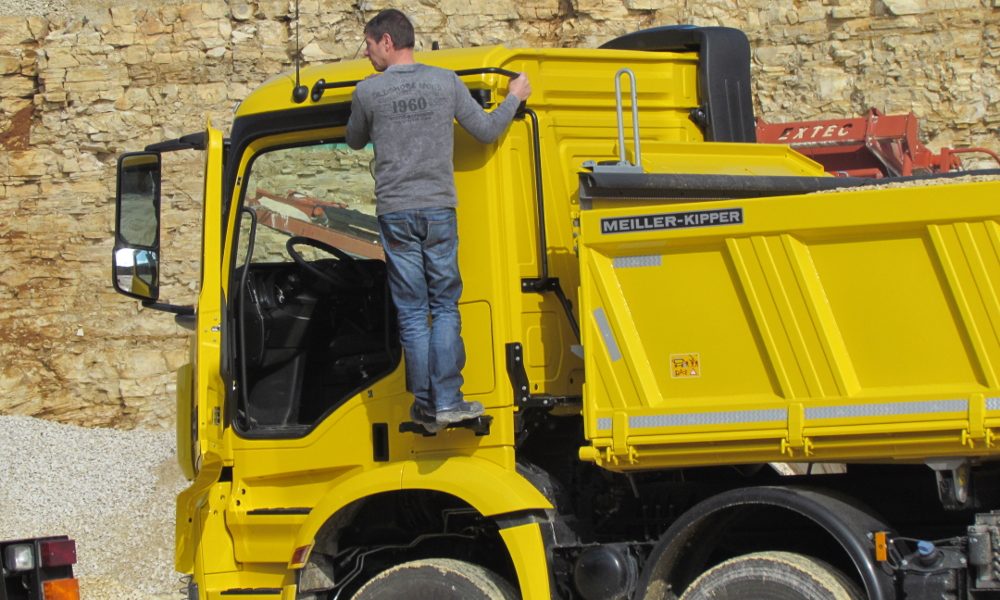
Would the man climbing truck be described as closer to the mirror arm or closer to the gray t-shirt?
the mirror arm

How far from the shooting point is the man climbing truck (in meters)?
5.10

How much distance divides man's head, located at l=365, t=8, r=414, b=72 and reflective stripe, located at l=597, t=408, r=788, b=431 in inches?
70.0

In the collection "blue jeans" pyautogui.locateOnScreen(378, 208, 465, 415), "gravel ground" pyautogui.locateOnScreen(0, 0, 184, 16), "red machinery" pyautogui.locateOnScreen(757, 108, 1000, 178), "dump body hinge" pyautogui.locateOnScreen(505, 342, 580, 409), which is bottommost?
"dump body hinge" pyautogui.locateOnScreen(505, 342, 580, 409)

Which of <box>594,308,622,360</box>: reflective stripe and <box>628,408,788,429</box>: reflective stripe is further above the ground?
<box>594,308,622,360</box>: reflective stripe

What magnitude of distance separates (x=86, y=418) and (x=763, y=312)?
14.2 meters

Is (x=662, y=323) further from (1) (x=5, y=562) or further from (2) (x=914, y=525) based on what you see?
(1) (x=5, y=562)

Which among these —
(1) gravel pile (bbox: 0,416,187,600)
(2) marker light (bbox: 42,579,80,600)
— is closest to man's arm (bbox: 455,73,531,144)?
(2) marker light (bbox: 42,579,80,600)

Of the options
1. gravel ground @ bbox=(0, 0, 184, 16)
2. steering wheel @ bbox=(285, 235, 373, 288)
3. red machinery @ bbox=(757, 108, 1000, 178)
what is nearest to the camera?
steering wheel @ bbox=(285, 235, 373, 288)

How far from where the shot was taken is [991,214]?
15.9 feet

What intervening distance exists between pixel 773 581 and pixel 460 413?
4.58 ft

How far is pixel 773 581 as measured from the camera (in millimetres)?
5340

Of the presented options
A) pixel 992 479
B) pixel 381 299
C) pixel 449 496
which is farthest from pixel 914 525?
pixel 381 299

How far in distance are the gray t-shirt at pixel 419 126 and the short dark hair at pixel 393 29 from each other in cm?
11

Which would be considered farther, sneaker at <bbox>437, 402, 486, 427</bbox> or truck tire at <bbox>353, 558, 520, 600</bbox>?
truck tire at <bbox>353, 558, 520, 600</bbox>
